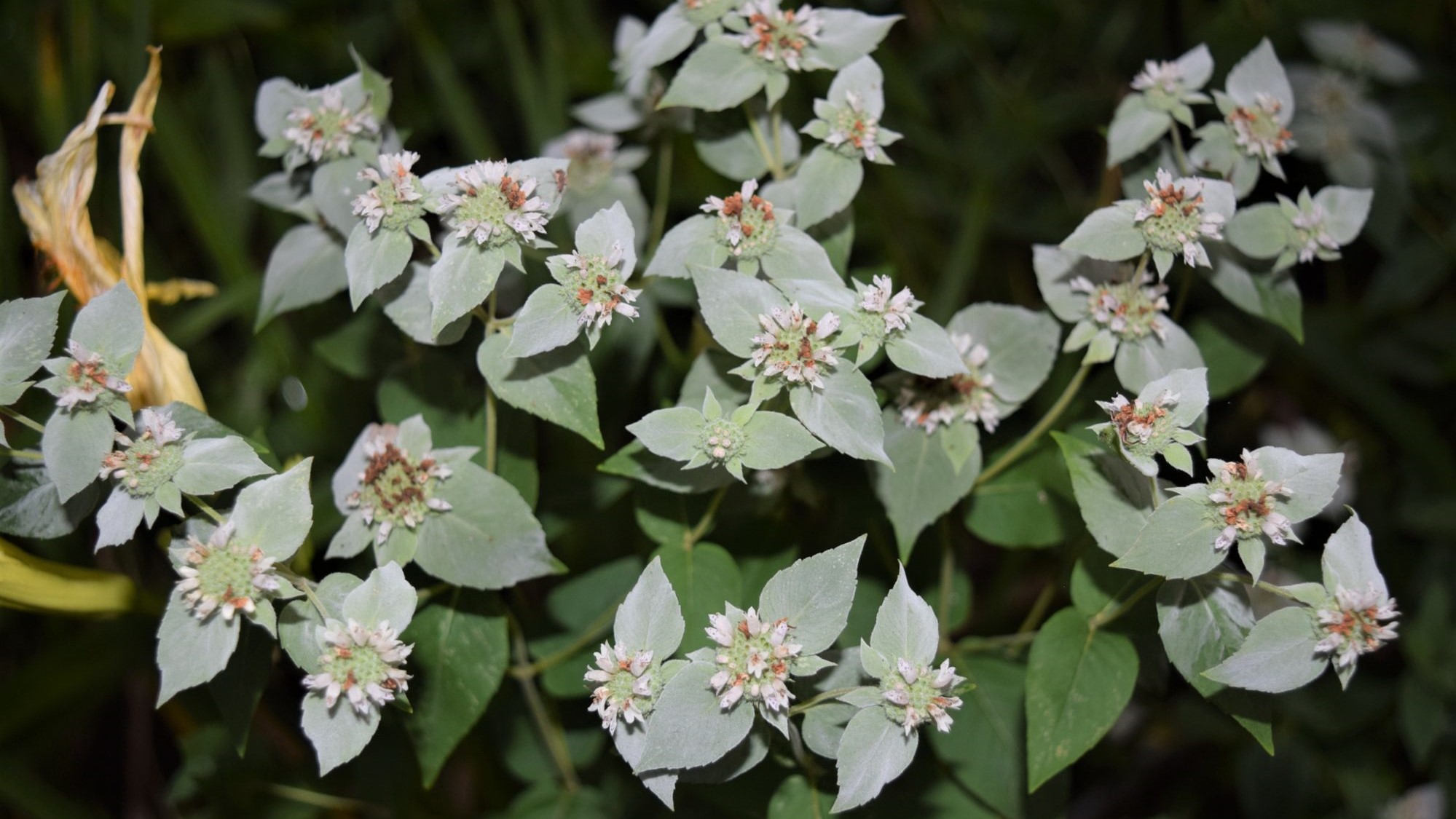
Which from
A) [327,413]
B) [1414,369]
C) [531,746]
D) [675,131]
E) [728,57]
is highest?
[728,57]

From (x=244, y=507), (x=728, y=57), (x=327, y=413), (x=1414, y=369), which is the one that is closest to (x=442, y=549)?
(x=244, y=507)

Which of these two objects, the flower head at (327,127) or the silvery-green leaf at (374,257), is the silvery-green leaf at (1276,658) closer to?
the silvery-green leaf at (374,257)

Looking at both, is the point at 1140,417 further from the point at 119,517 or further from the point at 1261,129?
the point at 119,517

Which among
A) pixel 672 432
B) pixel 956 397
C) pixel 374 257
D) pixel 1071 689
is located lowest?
pixel 1071 689

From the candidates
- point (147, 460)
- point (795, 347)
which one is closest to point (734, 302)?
point (795, 347)

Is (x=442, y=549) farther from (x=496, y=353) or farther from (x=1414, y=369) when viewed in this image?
(x=1414, y=369)

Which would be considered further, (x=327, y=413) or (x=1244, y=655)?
(x=327, y=413)
